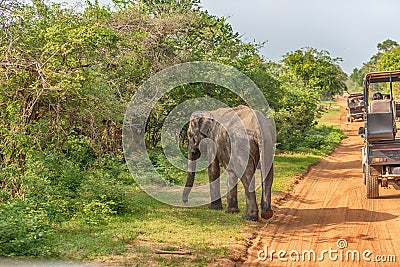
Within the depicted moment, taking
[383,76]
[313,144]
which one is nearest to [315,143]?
[313,144]

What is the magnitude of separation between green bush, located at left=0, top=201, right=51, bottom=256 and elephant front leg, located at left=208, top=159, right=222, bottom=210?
15.6ft

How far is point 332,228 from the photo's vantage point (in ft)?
34.9

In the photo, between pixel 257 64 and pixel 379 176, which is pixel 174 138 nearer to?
pixel 257 64

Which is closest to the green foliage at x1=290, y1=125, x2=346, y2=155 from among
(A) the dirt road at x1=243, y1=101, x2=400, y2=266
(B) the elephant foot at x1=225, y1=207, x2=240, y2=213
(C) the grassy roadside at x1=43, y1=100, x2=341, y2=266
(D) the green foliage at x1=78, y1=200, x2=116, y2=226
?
(A) the dirt road at x1=243, y1=101, x2=400, y2=266

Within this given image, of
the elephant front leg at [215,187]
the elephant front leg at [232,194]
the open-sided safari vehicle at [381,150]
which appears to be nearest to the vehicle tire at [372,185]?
the open-sided safari vehicle at [381,150]

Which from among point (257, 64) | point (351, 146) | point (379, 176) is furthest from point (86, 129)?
point (351, 146)

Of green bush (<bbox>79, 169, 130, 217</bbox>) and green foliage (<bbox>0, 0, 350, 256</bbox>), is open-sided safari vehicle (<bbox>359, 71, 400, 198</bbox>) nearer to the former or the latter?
green foliage (<bbox>0, 0, 350, 256</bbox>)

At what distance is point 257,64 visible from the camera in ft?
71.8

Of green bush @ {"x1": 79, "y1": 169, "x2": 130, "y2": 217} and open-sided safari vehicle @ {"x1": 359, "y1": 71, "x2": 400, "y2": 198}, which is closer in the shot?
green bush @ {"x1": 79, "y1": 169, "x2": 130, "y2": 217}

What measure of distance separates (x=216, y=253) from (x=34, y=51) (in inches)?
229

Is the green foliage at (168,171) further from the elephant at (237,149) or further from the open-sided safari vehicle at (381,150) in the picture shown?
the open-sided safari vehicle at (381,150)

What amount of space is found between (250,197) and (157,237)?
2.54 meters

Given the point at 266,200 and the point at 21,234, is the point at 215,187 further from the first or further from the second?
the point at 21,234

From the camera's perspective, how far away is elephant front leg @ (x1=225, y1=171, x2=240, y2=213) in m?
12.1
